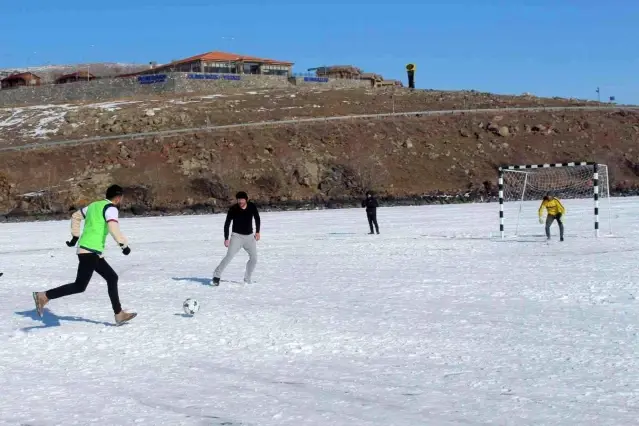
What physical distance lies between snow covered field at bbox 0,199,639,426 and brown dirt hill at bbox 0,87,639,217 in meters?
34.0

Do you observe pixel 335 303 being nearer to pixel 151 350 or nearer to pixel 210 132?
pixel 151 350

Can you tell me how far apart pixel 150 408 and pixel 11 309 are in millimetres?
6455

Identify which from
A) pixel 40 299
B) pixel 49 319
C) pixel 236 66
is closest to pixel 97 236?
pixel 40 299

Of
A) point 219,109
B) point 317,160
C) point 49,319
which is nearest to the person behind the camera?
point 49,319

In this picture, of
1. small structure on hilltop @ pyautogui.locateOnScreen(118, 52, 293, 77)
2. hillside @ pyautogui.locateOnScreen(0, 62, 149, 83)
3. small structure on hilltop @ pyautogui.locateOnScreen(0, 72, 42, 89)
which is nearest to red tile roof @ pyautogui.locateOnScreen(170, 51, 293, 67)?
small structure on hilltop @ pyautogui.locateOnScreen(118, 52, 293, 77)

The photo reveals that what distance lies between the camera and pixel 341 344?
29.4ft

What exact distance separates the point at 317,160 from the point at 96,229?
49134 mm

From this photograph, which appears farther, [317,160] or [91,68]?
[91,68]

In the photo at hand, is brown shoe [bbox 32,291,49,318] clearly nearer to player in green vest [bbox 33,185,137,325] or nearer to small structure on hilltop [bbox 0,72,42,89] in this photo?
player in green vest [bbox 33,185,137,325]

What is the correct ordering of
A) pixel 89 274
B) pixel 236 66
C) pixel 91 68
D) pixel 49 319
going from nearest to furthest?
pixel 89 274, pixel 49 319, pixel 236 66, pixel 91 68

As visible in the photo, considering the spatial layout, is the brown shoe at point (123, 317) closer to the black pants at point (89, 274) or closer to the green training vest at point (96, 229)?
the black pants at point (89, 274)

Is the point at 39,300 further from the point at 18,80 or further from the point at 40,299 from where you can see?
the point at 18,80

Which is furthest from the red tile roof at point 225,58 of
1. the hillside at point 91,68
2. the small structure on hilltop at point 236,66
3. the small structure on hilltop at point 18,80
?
the hillside at point 91,68

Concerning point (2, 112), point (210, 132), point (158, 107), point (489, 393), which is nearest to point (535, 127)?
point (210, 132)
